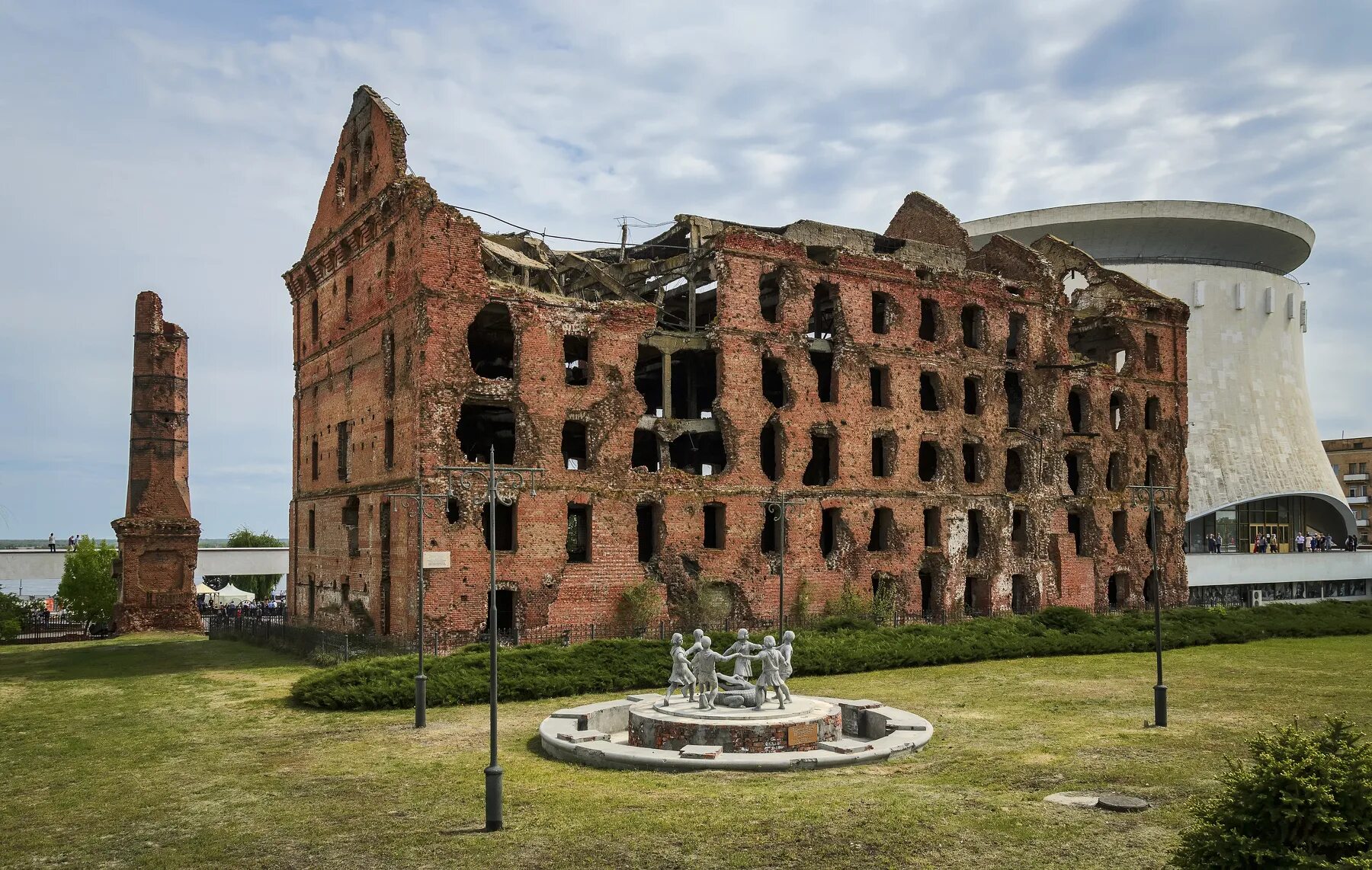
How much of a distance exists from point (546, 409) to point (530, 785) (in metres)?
17.9

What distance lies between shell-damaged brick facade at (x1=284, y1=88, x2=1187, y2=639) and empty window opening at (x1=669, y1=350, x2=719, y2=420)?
21cm

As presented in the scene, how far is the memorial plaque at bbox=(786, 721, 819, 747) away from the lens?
17.5 metres

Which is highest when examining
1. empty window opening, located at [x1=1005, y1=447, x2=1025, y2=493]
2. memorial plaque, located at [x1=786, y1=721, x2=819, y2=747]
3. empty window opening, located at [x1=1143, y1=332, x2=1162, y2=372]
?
empty window opening, located at [x1=1143, y1=332, x2=1162, y2=372]

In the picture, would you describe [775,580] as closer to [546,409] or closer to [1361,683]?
[546,409]

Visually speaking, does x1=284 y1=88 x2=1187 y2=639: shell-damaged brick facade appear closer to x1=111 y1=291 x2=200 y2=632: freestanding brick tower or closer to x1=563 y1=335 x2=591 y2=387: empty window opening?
x1=563 y1=335 x2=591 y2=387: empty window opening

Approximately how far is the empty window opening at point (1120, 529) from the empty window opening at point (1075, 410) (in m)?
3.88

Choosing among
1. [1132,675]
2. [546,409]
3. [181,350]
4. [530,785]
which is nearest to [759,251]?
[546,409]

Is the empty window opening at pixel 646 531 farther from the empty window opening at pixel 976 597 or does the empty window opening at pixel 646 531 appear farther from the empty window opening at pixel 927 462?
the empty window opening at pixel 976 597

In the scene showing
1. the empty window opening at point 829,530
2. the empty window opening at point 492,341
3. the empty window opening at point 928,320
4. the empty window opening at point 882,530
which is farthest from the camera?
the empty window opening at point 928,320

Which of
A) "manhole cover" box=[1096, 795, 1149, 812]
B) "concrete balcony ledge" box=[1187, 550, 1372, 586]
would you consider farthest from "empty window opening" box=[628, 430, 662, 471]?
"concrete balcony ledge" box=[1187, 550, 1372, 586]

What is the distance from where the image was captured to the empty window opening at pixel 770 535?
36.8 metres

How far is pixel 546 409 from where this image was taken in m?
32.7

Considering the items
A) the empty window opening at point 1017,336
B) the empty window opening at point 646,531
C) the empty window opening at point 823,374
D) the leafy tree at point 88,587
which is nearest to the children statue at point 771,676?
the empty window opening at point 646,531

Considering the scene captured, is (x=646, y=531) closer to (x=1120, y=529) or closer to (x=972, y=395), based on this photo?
(x=972, y=395)
